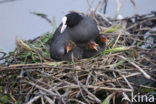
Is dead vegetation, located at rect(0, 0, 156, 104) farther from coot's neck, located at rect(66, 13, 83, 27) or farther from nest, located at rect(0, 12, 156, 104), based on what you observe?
A: coot's neck, located at rect(66, 13, 83, 27)

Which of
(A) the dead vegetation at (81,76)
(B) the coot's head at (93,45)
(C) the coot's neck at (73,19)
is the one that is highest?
(C) the coot's neck at (73,19)

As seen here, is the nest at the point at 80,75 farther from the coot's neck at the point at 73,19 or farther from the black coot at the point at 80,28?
the coot's neck at the point at 73,19

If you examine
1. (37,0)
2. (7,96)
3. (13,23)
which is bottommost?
(7,96)

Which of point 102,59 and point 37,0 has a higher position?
point 37,0

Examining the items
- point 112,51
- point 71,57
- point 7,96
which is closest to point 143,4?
point 112,51

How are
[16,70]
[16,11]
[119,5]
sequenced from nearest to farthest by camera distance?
[16,70] < [119,5] < [16,11]

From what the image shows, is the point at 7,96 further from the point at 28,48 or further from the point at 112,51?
the point at 112,51

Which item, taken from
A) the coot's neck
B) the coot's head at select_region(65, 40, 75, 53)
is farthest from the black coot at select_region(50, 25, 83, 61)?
the coot's neck

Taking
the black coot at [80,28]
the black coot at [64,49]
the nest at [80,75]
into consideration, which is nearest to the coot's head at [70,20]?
the black coot at [80,28]
